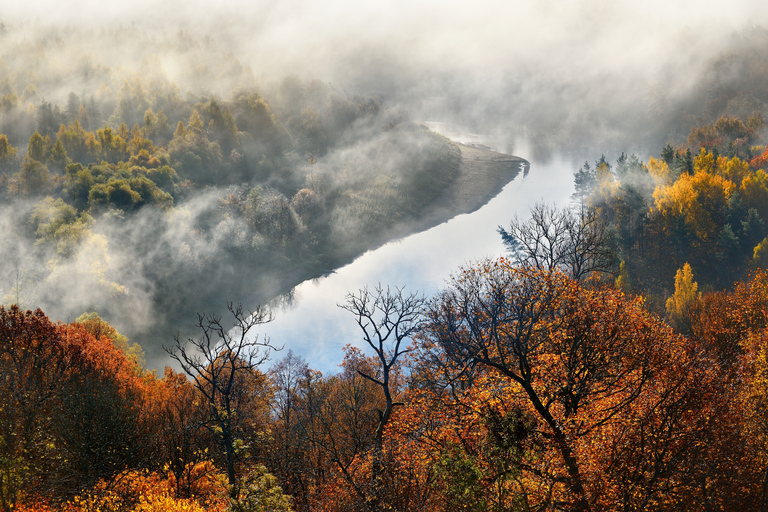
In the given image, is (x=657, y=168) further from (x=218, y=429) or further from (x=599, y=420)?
(x=218, y=429)

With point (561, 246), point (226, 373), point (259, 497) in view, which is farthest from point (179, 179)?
point (259, 497)

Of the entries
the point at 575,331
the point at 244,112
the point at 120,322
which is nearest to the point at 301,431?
the point at 575,331

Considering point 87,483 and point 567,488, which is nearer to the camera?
point 567,488

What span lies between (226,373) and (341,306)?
24.9 m

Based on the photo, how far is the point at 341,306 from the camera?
118ft

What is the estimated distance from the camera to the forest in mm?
25703

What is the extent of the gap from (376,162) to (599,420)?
12775cm

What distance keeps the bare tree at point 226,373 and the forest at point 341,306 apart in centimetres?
57

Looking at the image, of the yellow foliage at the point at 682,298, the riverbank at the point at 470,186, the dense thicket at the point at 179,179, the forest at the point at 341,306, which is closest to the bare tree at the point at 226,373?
the forest at the point at 341,306

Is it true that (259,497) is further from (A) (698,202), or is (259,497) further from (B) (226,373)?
(A) (698,202)

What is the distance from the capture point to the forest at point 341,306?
84.3 ft

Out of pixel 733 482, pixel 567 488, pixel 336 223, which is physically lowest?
pixel 733 482

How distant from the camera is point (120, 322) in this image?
237 ft

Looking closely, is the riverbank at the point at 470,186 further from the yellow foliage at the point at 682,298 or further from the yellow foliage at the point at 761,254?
the yellow foliage at the point at 761,254
